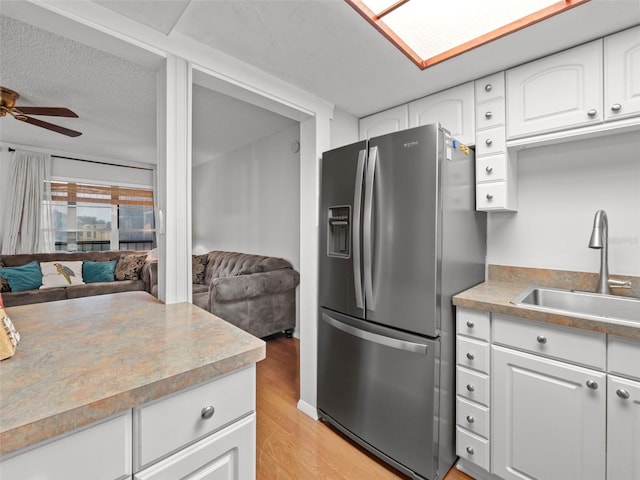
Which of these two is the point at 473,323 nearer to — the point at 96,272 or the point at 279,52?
the point at 279,52

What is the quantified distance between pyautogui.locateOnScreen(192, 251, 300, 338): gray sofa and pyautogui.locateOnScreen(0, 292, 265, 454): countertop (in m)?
1.80

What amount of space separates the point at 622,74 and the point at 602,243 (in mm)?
772

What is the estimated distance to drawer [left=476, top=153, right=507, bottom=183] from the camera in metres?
1.67

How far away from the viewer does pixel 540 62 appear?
5.07 feet

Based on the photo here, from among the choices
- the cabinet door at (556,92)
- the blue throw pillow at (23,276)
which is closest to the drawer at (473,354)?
the cabinet door at (556,92)

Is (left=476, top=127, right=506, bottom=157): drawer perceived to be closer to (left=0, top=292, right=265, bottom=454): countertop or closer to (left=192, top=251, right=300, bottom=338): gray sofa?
(left=0, top=292, right=265, bottom=454): countertop

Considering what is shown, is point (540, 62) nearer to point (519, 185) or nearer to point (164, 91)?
point (519, 185)

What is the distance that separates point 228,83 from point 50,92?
2.31m

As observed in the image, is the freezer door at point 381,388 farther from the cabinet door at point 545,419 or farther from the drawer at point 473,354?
the cabinet door at point 545,419

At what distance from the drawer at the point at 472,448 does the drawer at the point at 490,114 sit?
1.68 metres

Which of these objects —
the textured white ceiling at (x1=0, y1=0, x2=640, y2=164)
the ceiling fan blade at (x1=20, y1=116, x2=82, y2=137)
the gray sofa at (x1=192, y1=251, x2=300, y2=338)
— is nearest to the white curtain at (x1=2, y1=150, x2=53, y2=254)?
the textured white ceiling at (x1=0, y1=0, x2=640, y2=164)

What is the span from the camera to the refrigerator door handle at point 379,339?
146cm

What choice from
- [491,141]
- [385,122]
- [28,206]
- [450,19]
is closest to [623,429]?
[491,141]

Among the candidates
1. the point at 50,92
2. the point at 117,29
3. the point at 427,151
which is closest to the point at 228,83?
the point at 117,29
